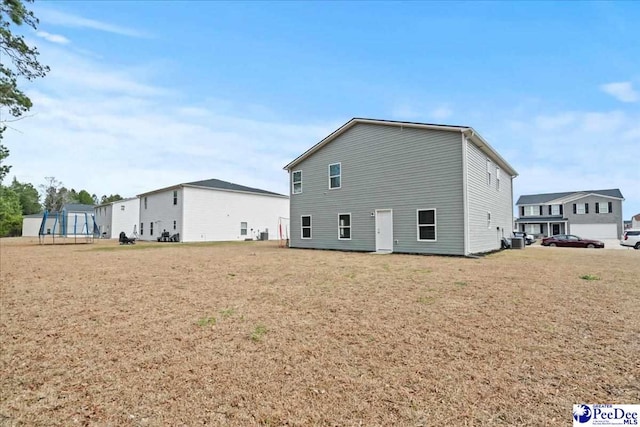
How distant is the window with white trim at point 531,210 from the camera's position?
45.2 metres

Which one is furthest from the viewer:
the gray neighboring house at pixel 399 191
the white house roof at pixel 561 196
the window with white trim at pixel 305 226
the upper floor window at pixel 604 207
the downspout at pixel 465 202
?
the white house roof at pixel 561 196

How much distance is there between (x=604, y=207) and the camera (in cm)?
4025

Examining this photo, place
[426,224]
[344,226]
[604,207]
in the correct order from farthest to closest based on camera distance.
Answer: [604,207] → [344,226] → [426,224]

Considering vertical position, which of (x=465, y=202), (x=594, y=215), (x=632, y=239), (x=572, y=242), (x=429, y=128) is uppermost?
(x=429, y=128)

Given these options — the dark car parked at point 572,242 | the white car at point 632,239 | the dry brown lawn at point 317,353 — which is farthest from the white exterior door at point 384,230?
the white car at point 632,239

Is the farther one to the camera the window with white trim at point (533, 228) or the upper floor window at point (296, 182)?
the window with white trim at point (533, 228)

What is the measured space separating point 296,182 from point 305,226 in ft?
9.50

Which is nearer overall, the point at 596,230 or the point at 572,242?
the point at 572,242

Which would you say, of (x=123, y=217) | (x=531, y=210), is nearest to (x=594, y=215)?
(x=531, y=210)

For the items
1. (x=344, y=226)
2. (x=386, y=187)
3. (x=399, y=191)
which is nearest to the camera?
(x=399, y=191)

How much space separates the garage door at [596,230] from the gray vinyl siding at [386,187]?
37939 mm

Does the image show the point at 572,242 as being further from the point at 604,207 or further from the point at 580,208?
the point at 604,207

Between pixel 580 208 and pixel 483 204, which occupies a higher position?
pixel 580 208

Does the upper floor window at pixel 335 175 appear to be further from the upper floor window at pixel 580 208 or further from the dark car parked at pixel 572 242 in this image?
the upper floor window at pixel 580 208
